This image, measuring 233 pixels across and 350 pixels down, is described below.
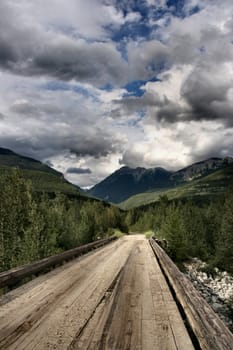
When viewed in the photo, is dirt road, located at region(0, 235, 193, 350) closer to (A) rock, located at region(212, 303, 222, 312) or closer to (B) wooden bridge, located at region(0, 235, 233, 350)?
(B) wooden bridge, located at region(0, 235, 233, 350)

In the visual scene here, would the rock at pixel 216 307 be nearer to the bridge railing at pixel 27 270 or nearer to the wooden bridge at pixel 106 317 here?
the bridge railing at pixel 27 270

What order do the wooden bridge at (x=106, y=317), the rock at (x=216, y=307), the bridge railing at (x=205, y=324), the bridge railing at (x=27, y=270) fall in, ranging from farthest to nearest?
the rock at (x=216, y=307) < the bridge railing at (x=27, y=270) < the wooden bridge at (x=106, y=317) < the bridge railing at (x=205, y=324)

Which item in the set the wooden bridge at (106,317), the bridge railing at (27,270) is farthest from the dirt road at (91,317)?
the bridge railing at (27,270)

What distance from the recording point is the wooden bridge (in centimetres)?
469

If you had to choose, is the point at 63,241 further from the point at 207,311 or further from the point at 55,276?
the point at 207,311

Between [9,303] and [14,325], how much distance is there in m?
1.61

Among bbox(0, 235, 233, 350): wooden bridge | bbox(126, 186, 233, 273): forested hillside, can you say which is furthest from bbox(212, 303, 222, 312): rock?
bbox(126, 186, 233, 273): forested hillside

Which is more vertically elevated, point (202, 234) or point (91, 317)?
point (91, 317)

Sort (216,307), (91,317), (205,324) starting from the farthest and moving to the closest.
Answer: (216,307) < (91,317) < (205,324)

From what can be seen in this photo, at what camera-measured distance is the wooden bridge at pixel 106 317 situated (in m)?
4.69

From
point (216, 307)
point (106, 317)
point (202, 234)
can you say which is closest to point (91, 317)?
point (106, 317)

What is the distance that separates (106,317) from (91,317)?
12.0 inches

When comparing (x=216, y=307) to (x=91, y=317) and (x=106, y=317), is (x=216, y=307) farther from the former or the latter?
(x=91, y=317)

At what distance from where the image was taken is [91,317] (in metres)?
6.05
